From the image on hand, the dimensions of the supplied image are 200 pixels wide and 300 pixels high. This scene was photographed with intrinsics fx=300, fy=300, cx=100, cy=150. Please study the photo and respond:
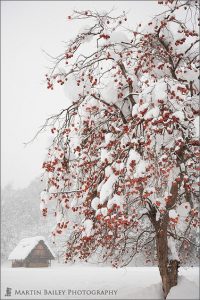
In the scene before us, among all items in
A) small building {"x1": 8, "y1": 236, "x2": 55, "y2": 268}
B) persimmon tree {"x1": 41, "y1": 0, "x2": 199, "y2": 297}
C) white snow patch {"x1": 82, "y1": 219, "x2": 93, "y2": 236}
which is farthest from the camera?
small building {"x1": 8, "y1": 236, "x2": 55, "y2": 268}

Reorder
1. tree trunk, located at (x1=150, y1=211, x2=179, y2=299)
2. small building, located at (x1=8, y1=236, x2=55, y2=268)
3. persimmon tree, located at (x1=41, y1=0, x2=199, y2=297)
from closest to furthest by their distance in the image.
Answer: persimmon tree, located at (x1=41, y1=0, x2=199, y2=297) → tree trunk, located at (x1=150, y1=211, x2=179, y2=299) → small building, located at (x1=8, y1=236, x2=55, y2=268)

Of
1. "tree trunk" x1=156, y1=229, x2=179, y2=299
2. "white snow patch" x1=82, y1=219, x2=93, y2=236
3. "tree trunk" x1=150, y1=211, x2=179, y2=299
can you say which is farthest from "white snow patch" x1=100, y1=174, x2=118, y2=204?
"tree trunk" x1=156, y1=229, x2=179, y2=299

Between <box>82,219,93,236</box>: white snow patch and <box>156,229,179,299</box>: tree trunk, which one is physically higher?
<box>82,219,93,236</box>: white snow patch

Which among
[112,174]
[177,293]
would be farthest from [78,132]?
[177,293]

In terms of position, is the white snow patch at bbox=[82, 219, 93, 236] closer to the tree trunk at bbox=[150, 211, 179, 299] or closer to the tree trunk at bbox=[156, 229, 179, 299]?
the tree trunk at bbox=[150, 211, 179, 299]

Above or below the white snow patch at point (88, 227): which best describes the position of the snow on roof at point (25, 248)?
Result: below

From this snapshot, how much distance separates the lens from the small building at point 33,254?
3966cm

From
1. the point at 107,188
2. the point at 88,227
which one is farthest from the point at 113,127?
the point at 88,227

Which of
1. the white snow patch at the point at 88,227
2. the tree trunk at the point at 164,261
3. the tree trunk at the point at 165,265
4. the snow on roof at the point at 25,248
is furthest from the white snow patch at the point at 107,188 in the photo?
the snow on roof at the point at 25,248

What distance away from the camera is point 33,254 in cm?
4044

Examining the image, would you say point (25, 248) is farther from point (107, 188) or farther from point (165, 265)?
point (107, 188)

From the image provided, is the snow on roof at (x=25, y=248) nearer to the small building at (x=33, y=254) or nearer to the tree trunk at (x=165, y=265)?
the small building at (x=33, y=254)

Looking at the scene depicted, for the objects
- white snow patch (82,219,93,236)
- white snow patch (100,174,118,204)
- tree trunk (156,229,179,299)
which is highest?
white snow patch (100,174,118,204)

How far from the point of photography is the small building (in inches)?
1561
